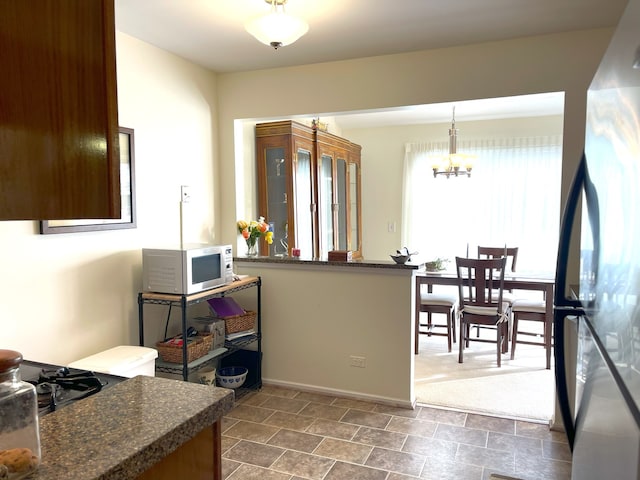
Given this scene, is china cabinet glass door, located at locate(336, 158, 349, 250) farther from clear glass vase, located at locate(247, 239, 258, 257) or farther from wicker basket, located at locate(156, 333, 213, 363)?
wicker basket, located at locate(156, 333, 213, 363)

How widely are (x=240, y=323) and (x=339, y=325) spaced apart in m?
0.74

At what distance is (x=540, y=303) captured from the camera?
4.26 meters

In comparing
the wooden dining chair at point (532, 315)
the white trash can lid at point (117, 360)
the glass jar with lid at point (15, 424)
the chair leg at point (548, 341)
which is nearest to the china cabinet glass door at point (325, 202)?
the wooden dining chair at point (532, 315)

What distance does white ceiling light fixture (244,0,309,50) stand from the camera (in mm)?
2240

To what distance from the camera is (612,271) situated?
87 cm

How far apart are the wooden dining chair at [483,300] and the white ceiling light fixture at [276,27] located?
2525 mm

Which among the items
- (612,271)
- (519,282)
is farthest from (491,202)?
(612,271)

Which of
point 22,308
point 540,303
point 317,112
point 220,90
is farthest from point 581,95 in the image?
point 22,308

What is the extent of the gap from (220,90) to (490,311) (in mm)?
2960

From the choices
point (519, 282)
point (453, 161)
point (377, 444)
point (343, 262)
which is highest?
point (453, 161)

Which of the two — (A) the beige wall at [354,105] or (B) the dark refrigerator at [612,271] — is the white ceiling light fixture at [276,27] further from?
(B) the dark refrigerator at [612,271]

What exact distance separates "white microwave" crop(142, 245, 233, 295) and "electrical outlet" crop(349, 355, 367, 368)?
1168 mm

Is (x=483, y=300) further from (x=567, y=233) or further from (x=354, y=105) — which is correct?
(x=567, y=233)

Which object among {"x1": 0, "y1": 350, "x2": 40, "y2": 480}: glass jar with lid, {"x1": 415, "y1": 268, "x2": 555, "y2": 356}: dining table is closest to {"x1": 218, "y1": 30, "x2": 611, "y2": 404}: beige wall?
{"x1": 415, "y1": 268, "x2": 555, "y2": 356}: dining table
